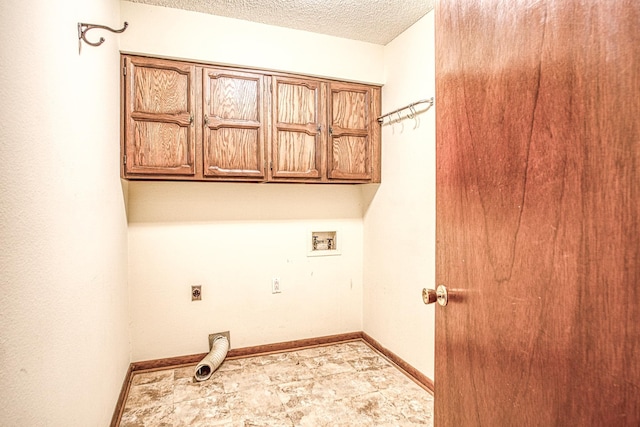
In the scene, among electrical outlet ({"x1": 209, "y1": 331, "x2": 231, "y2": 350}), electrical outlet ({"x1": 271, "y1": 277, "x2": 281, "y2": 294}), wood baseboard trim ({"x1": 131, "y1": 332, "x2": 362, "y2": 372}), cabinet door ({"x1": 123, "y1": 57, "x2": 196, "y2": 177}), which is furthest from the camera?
electrical outlet ({"x1": 271, "y1": 277, "x2": 281, "y2": 294})

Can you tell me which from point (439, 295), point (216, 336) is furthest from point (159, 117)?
point (439, 295)

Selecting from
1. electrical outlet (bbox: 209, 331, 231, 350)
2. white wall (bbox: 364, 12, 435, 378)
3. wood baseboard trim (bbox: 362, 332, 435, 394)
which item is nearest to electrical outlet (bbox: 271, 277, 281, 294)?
electrical outlet (bbox: 209, 331, 231, 350)

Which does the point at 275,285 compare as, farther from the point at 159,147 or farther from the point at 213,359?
the point at 159,147

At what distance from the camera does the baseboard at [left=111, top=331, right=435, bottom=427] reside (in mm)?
2238

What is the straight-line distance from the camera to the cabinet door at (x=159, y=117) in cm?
219

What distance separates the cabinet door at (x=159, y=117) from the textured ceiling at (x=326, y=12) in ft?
1.38

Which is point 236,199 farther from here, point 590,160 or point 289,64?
point 590,160

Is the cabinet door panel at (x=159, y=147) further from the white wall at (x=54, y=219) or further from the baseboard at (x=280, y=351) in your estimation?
the baseboard at (x=280, y=351)

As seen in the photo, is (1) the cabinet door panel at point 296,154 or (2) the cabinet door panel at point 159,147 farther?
(1) the cabinet door panel at point 296,154

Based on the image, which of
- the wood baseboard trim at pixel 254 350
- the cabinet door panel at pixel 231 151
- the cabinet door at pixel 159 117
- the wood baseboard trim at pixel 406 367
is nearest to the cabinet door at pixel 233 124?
the cabinet door panel at pixel 231 151

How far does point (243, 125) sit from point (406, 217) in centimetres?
132

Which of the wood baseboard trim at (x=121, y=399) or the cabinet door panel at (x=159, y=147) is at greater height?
the cabinet door panel at (x=159, y=147)

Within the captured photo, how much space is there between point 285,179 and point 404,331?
1409mm

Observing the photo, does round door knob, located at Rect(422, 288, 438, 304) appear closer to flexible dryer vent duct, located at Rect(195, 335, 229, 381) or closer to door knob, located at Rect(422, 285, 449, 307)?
door knob, located at Rect(422, 285, 449, 307)
